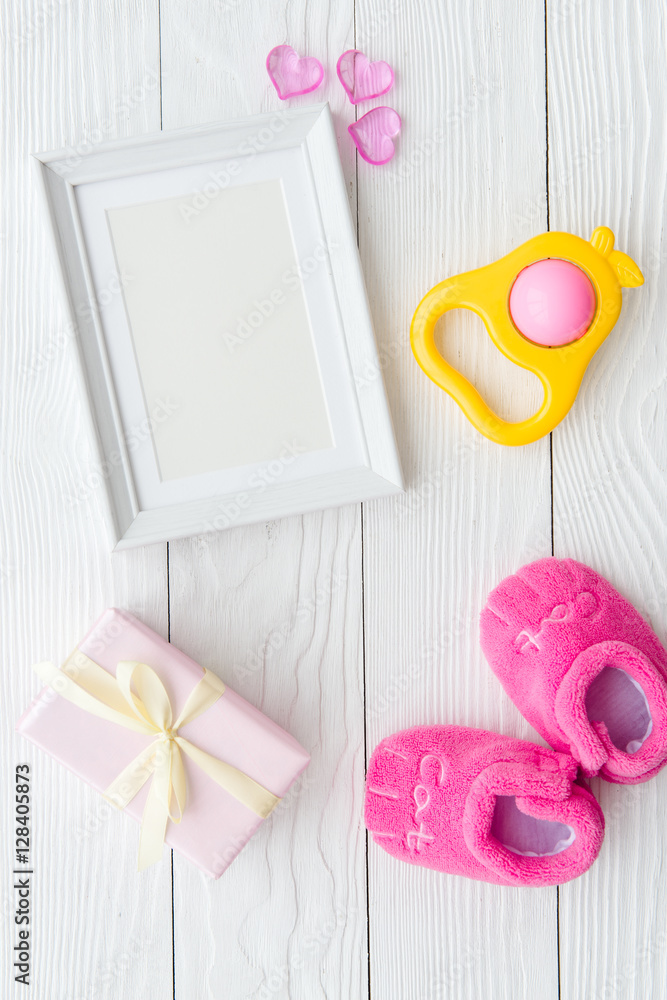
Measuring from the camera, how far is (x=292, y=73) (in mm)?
634

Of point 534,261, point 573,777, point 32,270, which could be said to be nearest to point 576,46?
point 534,261

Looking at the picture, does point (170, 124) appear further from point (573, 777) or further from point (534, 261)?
point (573, 777)

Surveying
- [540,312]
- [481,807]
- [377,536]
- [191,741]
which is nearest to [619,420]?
[540,312]

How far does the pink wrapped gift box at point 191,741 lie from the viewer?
608 millimetres

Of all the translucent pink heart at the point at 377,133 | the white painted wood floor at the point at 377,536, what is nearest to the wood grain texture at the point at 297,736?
the white painted wood floor at the point at 377,536

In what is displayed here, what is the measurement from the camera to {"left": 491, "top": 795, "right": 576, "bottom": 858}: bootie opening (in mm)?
625

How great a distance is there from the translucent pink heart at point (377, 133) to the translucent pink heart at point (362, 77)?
0.05ft

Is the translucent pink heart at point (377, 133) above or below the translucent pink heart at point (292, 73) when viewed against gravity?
below

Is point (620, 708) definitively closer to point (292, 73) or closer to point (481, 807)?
point (481, 807)

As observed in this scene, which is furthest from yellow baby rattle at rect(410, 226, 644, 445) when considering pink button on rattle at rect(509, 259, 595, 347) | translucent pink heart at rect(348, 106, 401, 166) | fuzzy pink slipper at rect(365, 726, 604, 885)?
fuzzy pink slipper at rect(365, 726, 604, 885)

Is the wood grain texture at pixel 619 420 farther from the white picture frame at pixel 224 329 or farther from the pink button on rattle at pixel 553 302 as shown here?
the white picture frame at pixel 224 329

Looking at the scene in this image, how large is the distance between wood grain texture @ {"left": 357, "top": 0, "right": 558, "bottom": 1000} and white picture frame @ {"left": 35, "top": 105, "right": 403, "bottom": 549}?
0.04m

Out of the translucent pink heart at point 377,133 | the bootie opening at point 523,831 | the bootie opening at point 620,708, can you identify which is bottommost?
the bootie opening at point 523,831

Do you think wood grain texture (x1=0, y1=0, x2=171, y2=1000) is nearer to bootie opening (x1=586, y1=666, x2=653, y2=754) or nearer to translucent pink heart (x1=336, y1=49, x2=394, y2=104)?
translucent pink heart (x1=336, y1=49, x2=394, y2=104)
